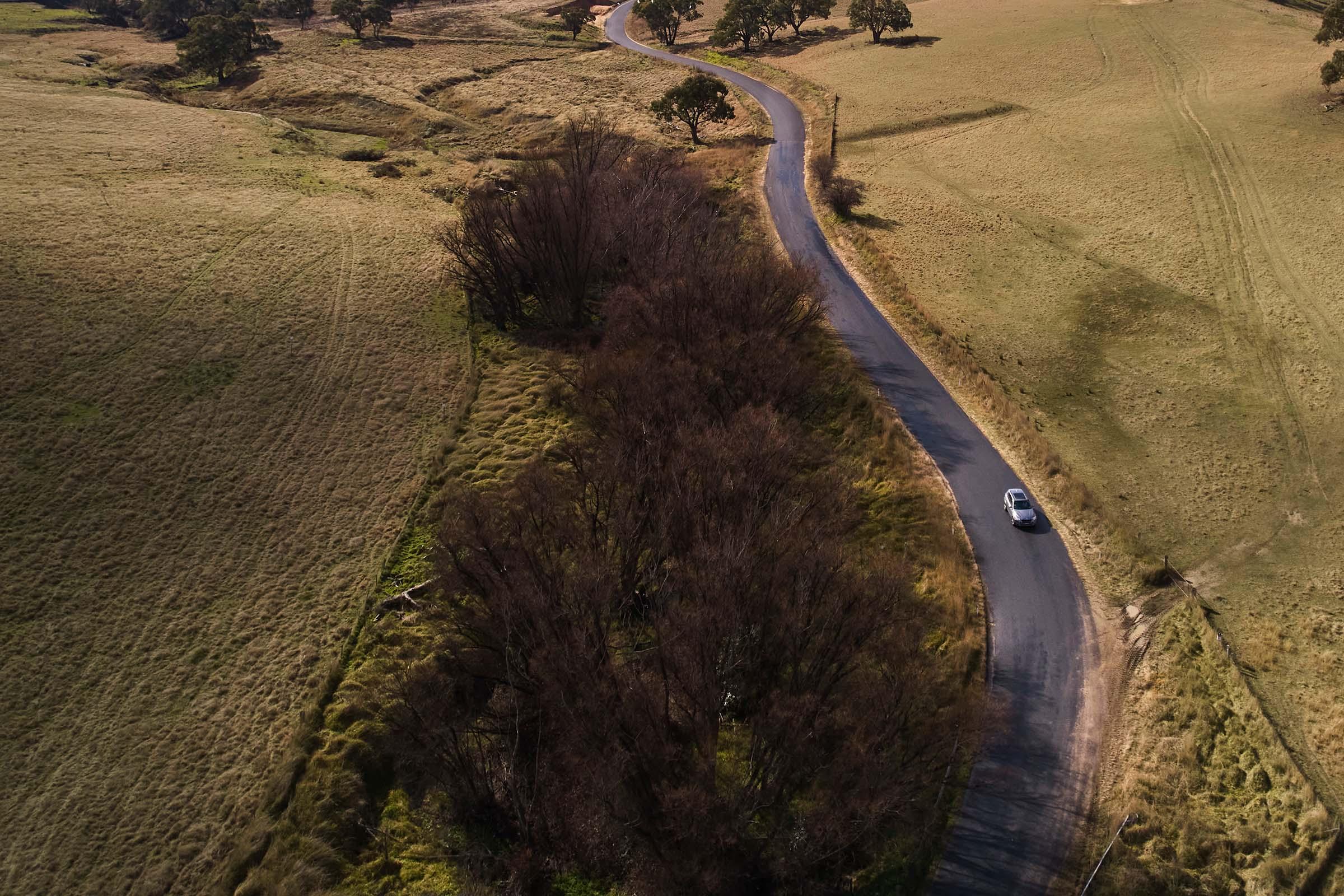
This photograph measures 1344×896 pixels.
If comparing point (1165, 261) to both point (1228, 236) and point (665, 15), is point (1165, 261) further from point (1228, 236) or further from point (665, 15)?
point (665, 15)

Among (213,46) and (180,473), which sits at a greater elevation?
(213,46)

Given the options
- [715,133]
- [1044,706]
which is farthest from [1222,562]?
[715,133]

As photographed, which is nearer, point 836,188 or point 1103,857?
point 1103,857

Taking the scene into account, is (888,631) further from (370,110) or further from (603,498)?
(370,110)

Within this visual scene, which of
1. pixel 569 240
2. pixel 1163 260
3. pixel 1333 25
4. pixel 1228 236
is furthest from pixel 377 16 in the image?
pixel 1333 25

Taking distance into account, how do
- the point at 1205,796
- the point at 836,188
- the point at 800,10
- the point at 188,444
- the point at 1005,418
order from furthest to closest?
the point at 800,10 → the point at 836,188 → the point at 1005,418 → the point at 188,444 → the point at 1205,796
